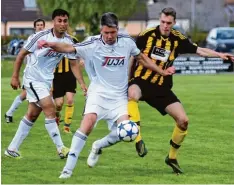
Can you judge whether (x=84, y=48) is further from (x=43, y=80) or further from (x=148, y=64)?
(x=43, y=80)

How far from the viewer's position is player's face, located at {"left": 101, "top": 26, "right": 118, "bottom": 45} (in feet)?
34.9

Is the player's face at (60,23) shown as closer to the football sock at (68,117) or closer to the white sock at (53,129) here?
the white sock at (53,129)

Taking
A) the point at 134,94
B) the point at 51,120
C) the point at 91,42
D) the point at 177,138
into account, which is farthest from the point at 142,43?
the point at 51,120

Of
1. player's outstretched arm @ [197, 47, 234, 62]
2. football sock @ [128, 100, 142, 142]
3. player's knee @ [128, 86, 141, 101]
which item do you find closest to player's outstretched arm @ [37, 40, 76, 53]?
player's knee @ [128, 86, 141, 101]

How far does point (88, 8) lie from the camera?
64.7m

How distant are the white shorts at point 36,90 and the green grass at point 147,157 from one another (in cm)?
84

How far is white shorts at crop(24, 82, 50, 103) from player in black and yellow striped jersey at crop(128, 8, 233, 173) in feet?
4.29

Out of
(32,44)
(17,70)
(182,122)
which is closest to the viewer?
(182,122)

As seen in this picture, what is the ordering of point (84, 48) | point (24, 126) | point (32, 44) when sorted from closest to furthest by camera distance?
point (84, 48), point (32, 44), point (24, 126)

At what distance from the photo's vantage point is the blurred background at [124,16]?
61.5 m

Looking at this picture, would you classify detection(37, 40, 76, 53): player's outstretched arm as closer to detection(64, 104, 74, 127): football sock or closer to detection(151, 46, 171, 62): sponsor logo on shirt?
detection(151, 46, 171, 62): sponsor logo on shirt

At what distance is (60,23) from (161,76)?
4.97ft

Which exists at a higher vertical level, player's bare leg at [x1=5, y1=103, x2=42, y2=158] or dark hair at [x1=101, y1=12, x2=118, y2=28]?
dark hair at [x1=101, y1=12, x2=118, y2=28]

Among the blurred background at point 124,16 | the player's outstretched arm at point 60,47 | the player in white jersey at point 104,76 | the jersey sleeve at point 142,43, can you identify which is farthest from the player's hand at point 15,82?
the blurred background at point 124,16
